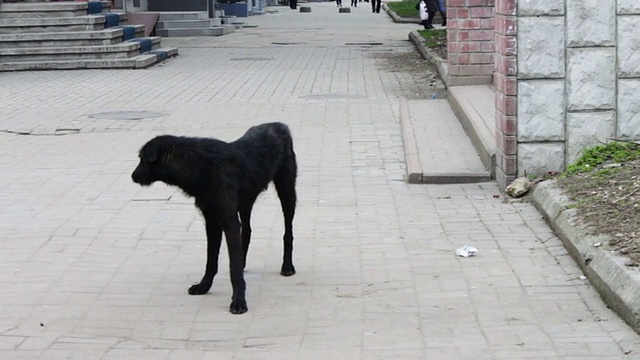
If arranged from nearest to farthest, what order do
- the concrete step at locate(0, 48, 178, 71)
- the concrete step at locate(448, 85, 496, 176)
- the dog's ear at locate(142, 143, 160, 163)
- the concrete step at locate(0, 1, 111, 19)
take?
the dog's ear at locate(142, 143, 160, 163) → the concrete step at locate(448, 85, 496, 176) → the concrete step at locate(0, 48, 178, 71) → the concrete step at locate(0, 1, 111, 19)

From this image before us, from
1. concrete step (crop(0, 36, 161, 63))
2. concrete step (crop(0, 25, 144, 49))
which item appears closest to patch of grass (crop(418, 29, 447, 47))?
concrete step (crop(0, 36, 161, 63))

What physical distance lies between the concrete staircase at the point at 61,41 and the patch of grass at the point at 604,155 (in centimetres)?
1339

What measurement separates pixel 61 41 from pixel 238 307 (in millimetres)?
16162

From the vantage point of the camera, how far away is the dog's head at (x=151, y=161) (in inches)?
248

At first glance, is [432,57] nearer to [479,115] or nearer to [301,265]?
[479,115]

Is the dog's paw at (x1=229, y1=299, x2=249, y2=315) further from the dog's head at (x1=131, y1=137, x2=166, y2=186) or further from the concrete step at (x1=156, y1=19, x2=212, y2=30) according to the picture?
the concrete step at (x1=156, y1=19, x2=212, y2=30)

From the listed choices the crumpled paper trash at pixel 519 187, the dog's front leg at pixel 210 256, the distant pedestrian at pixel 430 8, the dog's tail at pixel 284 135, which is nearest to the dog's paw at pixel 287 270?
the dog's front leg at pixel 210 256

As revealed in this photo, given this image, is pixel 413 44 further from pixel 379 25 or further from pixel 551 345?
pixel 551 345

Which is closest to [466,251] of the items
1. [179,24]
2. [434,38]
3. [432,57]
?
[432,57]

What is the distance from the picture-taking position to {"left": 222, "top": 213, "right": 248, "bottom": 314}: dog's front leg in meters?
6.40

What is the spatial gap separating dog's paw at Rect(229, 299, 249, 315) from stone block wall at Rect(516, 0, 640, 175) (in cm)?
371

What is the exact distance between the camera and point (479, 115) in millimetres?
12188

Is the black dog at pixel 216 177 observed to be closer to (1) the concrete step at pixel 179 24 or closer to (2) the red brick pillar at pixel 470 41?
(2) the red brick pillar at pixel 470 41

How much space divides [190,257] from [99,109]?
26.1ft
